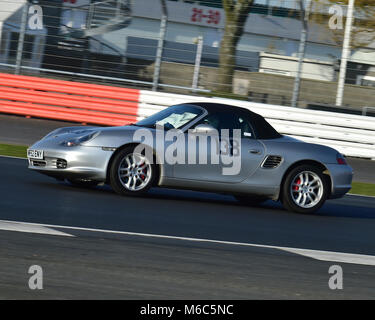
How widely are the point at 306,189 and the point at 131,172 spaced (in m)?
2.29

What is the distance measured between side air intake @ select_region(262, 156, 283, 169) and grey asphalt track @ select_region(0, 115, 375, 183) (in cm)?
544

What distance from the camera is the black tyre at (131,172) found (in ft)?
30.3

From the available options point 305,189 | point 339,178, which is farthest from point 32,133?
point 339,178

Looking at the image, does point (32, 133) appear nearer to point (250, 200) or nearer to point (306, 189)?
point (250, 200)

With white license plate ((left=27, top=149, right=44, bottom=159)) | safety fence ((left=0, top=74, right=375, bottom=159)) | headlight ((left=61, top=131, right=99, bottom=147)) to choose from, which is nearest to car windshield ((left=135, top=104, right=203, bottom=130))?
headlight ((left=61, top=131, right=99, bottom=147))

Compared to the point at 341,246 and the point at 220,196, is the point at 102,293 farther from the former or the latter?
the point at 220,196

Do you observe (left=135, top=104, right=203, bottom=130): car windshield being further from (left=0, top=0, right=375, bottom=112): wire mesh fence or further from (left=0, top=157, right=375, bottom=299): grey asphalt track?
(left=0, top=0, right=375, bottom=112): wire mesh fence

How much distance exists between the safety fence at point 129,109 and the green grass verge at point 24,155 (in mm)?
Answer: 2875

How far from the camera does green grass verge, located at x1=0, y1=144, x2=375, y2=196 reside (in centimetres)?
1320

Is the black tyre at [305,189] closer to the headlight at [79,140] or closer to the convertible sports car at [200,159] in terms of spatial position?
the convertible sports car at [200,159]

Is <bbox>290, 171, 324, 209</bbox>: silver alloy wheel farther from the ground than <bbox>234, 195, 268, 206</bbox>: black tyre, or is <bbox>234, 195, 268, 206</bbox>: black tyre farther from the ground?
<bbox>290, 171, 324, 209</bbox>: silver alloy wheel

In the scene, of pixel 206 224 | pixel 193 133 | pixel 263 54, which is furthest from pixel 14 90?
pixel 206 224

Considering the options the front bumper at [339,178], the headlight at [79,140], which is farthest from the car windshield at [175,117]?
the front bumper at [339,178]
